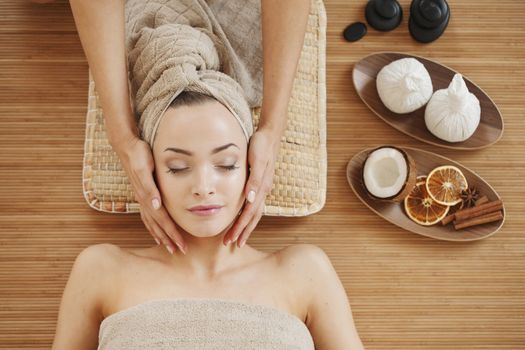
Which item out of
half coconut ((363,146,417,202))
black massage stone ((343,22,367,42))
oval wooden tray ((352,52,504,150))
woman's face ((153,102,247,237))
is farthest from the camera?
black massage stone ((343,22,367,42))

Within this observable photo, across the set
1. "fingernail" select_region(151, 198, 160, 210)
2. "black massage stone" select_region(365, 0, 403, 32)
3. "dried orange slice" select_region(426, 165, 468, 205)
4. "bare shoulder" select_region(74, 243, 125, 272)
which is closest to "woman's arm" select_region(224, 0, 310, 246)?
"fingernail" select_region(151, 198, 160, 210)

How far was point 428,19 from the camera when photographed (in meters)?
2.03

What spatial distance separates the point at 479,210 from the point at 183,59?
1.21 metres

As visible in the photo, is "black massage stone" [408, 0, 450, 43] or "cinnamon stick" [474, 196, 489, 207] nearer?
"cinnamon stick" [474, 196, 489, 207]

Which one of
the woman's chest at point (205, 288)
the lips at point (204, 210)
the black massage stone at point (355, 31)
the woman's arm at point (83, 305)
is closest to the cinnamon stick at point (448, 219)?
the woman's chest at point (205, 288)

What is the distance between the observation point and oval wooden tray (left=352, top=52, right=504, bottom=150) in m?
1.97

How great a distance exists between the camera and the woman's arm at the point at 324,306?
63.2 inches

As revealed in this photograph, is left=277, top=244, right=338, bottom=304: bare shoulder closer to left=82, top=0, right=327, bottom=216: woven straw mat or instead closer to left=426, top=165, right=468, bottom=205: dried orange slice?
left=82, top=0, right=327, bottom=216: woven straw mat

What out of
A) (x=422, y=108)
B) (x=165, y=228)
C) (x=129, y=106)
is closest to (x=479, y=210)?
(x=422, y=108)

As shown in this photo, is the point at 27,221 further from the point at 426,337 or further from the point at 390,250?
the point at 426,337

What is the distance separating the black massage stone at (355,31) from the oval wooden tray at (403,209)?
0.49 meters

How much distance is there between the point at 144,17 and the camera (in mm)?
1732

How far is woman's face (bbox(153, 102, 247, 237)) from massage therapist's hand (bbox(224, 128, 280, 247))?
3 cm

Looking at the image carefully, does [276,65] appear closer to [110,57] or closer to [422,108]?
[110,57]
